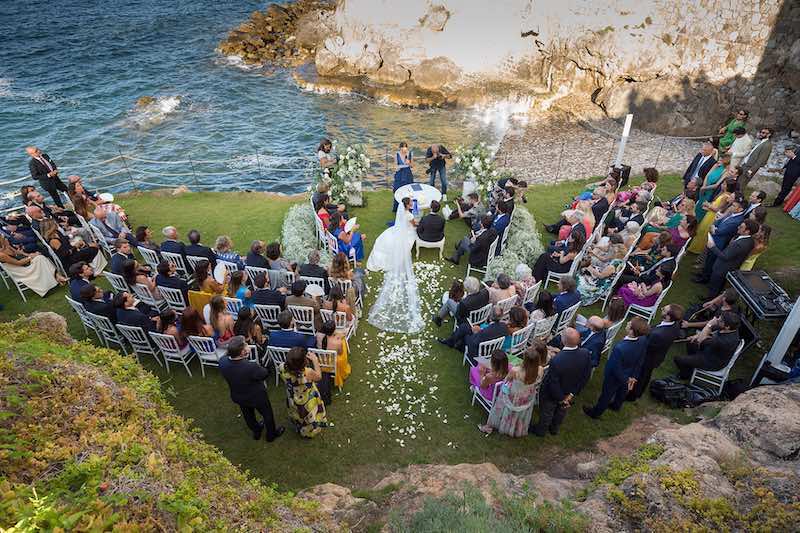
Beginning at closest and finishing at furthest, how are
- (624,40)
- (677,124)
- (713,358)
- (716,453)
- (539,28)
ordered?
(716,453)
(713,358)
(677,124)
(624,40)
(539,28)

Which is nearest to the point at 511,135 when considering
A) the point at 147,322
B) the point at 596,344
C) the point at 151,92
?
the point at 596,344

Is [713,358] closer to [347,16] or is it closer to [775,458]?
[775,458]

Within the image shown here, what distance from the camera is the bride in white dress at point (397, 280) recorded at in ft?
30.0

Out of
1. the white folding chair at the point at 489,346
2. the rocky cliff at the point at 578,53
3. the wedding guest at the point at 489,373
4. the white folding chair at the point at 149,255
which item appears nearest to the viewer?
the wedding guest at the point at 489,373

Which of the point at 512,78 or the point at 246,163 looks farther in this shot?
the point at 512,78

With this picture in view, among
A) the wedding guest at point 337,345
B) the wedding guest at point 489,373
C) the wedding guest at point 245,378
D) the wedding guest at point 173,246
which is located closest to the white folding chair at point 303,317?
the wedding guest at point 337,345

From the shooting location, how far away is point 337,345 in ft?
23.7

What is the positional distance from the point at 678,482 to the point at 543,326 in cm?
350

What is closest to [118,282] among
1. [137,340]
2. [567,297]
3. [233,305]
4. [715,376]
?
[137,340]

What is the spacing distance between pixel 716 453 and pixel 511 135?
20834 mm

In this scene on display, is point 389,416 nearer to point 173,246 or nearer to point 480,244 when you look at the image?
point 480,244

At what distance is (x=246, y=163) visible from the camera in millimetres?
21406

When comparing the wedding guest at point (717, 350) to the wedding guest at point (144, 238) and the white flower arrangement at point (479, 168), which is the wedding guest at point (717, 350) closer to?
the white flower arrangement at point (479, 168)

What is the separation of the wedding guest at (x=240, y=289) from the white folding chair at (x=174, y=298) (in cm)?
98
